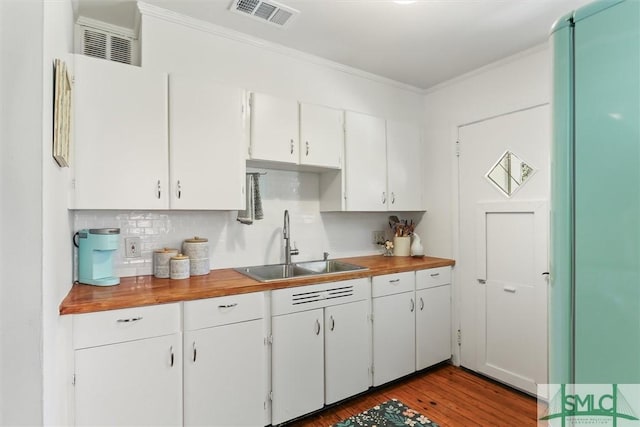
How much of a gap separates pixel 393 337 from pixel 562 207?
6.67ft

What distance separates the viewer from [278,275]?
264cm

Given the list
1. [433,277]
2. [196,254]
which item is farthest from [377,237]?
[196,254]

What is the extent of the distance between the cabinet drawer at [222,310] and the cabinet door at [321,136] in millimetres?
1063

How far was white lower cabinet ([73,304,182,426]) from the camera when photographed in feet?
5.04

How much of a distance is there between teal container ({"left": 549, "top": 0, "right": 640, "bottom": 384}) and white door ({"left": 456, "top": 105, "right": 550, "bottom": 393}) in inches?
75.5

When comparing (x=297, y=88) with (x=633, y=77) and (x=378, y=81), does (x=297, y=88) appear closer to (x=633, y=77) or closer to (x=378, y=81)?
(x=378, y=81)

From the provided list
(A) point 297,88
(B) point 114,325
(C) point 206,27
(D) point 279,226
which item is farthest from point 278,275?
(C) point 206,27

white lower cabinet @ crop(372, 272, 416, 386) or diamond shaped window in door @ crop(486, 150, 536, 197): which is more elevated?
diamond shaped window in door @ crop(486, 150, 536, 197)

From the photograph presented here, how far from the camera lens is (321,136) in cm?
256

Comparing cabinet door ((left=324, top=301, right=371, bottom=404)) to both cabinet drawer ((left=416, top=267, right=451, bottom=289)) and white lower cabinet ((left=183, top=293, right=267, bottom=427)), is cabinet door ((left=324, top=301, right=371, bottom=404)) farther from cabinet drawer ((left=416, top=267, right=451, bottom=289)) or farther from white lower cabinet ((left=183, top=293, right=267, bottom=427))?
cabinet drawer ((left=416, top=267, right=451, bottom=289))

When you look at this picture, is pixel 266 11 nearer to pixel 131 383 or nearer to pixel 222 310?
pixel 222 310

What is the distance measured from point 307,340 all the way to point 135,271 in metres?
1.18

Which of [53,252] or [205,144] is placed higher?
[205,144]

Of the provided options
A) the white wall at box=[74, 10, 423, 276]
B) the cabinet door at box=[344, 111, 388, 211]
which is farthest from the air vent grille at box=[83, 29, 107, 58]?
the cabinet door at box=[344, 111, 388, 211]
